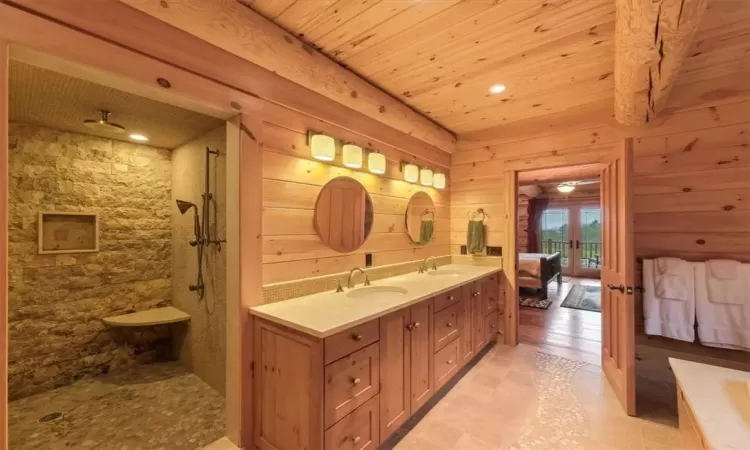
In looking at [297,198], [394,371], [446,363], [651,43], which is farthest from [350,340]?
[651,43]

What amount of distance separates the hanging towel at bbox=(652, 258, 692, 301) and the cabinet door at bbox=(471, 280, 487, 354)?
1.39m

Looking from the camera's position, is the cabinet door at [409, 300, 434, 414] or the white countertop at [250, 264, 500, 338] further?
the cabinet door at [409, 300, 434, 414]

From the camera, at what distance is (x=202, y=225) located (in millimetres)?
2629

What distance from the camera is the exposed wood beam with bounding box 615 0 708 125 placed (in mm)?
1181

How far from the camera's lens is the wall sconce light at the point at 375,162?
250cm

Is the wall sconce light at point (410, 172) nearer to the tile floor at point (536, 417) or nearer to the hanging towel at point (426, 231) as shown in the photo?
the hanging towel at point (426, 231)

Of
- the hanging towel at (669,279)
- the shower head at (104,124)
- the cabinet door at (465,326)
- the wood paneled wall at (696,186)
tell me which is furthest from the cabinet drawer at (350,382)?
the wood paneled wall at (696,186)

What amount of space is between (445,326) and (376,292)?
59 centimetres


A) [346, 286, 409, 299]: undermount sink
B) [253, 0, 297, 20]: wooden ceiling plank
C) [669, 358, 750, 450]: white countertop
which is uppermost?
[253, 0, 297, 20]: wooden ceiling plank

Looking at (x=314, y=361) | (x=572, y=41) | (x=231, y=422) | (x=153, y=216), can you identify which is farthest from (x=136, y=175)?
(x=572, y=41)

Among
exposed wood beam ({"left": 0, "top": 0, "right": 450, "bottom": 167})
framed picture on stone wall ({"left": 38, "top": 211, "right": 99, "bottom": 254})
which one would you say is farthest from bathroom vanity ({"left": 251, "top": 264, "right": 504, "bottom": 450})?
framed picture on stone wall ({"left": 38, "top": 211, "right": 99, "bottom": 254})

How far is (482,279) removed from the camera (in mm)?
3020

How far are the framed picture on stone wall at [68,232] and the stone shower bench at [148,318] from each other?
65cm

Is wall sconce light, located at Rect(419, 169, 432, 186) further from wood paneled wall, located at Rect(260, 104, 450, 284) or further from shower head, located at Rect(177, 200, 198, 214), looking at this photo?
shower head, located at Rect(177, 200, 198, 214)
